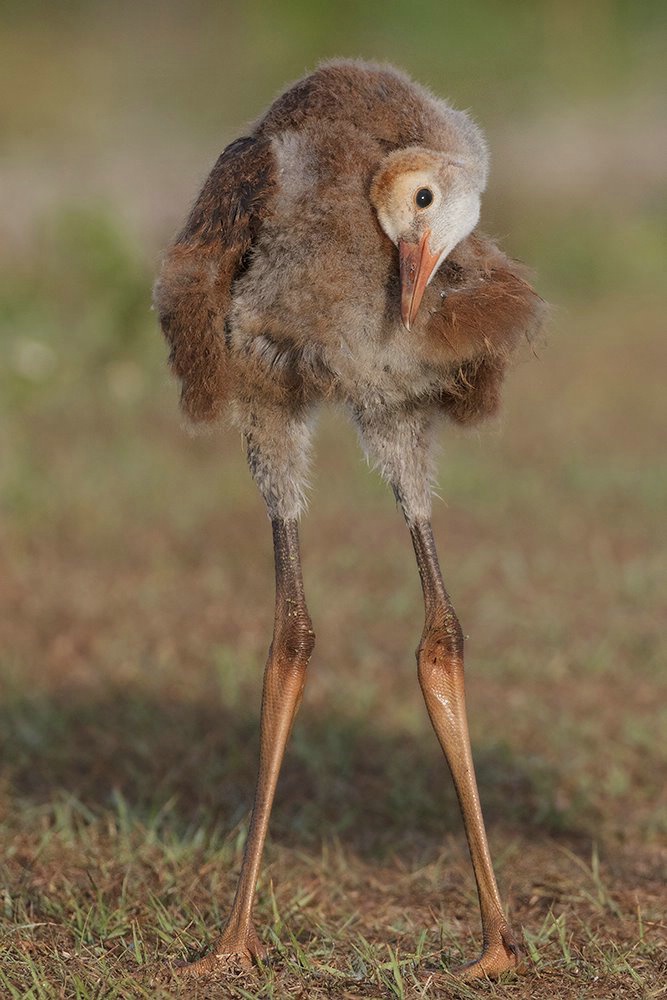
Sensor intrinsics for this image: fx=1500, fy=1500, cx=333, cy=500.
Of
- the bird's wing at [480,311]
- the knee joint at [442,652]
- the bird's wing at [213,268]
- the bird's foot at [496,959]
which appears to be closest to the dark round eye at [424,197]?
the bird's wing at [480,311]

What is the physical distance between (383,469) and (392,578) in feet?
12.2

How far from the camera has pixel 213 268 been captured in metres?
3.55

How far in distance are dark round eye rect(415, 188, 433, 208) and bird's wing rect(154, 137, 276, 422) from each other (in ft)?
1.21

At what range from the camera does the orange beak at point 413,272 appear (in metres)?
3.27

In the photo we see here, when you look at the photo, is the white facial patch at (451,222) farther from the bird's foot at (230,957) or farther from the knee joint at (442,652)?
the bird's foot at (230,957)

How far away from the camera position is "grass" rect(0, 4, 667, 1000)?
3.89 meters

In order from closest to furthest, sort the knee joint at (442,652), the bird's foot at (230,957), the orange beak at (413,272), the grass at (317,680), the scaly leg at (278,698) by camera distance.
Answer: the orange beak at (413,272) → the bird's foot at (230,957) → the scaly leg at (278,698) → the knee joint at (442,652) → the grass at (317,680)

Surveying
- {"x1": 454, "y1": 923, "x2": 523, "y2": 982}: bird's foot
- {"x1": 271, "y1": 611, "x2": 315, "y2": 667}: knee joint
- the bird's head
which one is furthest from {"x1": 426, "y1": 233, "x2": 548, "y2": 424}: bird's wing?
{"x1": 454, "y1": 923, "x2": 523, "y2": 982}: bird's foot

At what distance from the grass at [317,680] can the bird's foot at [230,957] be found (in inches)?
2.0

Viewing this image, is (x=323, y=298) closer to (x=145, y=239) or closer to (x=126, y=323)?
(x=126, y=323)

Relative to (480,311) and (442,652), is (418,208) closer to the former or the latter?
(480,311)

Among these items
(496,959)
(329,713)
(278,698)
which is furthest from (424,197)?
(329,713)

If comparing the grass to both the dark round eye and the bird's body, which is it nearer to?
the bird's body

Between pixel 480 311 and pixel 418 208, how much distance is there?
29cm
